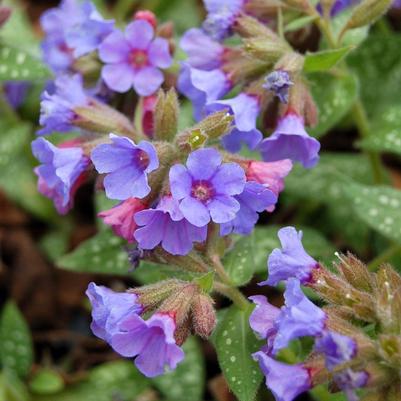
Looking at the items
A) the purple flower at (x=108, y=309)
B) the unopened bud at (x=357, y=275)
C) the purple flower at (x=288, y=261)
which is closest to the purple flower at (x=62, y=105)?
the purple flower at (x=108, y=309)

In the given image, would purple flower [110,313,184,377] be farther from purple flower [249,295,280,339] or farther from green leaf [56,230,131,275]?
green leaf [56,230,131,275]

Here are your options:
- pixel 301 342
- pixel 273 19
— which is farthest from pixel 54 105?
pixel 301 342

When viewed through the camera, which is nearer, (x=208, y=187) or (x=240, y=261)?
(x=208, y=187)

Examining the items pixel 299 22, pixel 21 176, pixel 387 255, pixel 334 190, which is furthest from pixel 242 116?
pixel 21 176

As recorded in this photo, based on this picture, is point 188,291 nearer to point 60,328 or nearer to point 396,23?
point 60,328

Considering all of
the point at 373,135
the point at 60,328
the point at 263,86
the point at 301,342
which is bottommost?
the point at 60,328

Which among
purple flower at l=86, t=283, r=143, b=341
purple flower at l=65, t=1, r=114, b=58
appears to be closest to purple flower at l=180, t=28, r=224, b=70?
purple flower at l=65, t=1, r=114, b=58

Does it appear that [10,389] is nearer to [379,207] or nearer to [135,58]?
[135,58]
